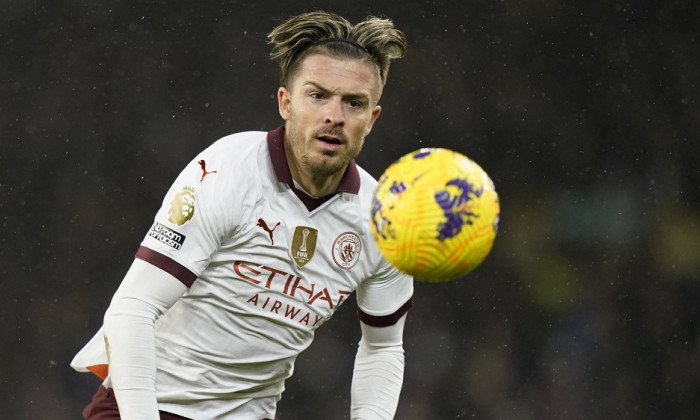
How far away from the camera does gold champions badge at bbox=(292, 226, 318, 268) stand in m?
2.97

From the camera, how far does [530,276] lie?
17.9ft

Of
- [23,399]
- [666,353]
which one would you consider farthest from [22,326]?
[666,353]

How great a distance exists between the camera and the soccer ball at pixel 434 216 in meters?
2.41

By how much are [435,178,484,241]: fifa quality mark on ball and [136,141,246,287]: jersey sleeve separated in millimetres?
670

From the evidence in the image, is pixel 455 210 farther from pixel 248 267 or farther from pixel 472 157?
pixel 472 157

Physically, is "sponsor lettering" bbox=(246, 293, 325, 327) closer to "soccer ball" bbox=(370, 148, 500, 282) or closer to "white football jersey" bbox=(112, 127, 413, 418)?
"white football jersey" bbox=(112, 127, 413, 418)

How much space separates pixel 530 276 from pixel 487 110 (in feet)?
2.99

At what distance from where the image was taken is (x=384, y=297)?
128 inches

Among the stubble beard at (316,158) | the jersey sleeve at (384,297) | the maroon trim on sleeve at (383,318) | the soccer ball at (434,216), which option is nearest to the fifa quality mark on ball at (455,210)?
the soccer ball at (434,216)

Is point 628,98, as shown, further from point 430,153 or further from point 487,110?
point 430,153

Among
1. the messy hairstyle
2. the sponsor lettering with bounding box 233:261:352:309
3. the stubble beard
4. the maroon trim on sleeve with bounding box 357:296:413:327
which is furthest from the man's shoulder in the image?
the maroon trim on sleeve with bounding box 357:296:413:327

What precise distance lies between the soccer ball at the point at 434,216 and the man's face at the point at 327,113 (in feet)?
1.44

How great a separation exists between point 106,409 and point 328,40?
1265 mm

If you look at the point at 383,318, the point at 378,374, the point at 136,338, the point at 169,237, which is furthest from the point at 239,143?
the point at 378,374
